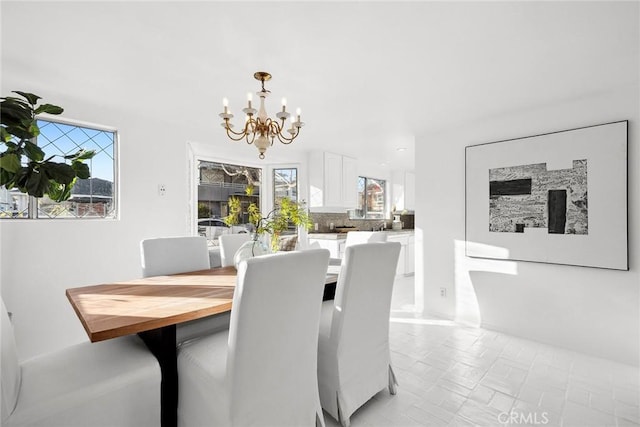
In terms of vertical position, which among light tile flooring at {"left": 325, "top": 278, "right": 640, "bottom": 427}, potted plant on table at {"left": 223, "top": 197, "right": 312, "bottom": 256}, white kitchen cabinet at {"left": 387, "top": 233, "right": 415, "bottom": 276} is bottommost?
light tile flooring at {"left": 325, "top": 278, "right": 640, "bottom": 427}

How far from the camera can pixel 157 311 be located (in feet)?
4.73

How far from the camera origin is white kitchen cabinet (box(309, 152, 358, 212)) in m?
4.77

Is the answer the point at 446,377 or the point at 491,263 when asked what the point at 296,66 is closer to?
the point at 446,377

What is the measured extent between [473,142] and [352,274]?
8.07ft

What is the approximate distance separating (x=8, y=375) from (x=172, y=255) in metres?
1.45

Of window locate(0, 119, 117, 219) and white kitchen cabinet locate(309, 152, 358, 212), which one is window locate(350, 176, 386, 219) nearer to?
white kitchen cabinet locate(309, 152, 358, 212)

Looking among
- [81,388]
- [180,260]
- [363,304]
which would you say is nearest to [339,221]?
[180,260]

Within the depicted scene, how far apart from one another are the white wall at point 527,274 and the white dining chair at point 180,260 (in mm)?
2464

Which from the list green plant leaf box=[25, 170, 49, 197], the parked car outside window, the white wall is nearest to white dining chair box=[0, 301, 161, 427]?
green plant leaf box=[25, 170, 49, 197]

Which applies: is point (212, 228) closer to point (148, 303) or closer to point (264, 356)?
point (148, 303)

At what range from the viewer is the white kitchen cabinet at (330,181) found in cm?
477

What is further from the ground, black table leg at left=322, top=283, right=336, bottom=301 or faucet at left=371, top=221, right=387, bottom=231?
faucet at left=371, top=221, right=387, bottom=231

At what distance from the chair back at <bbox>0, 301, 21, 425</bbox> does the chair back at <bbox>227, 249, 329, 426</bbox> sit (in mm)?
740

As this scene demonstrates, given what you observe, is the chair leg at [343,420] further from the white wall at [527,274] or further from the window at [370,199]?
the window at [370,199]
